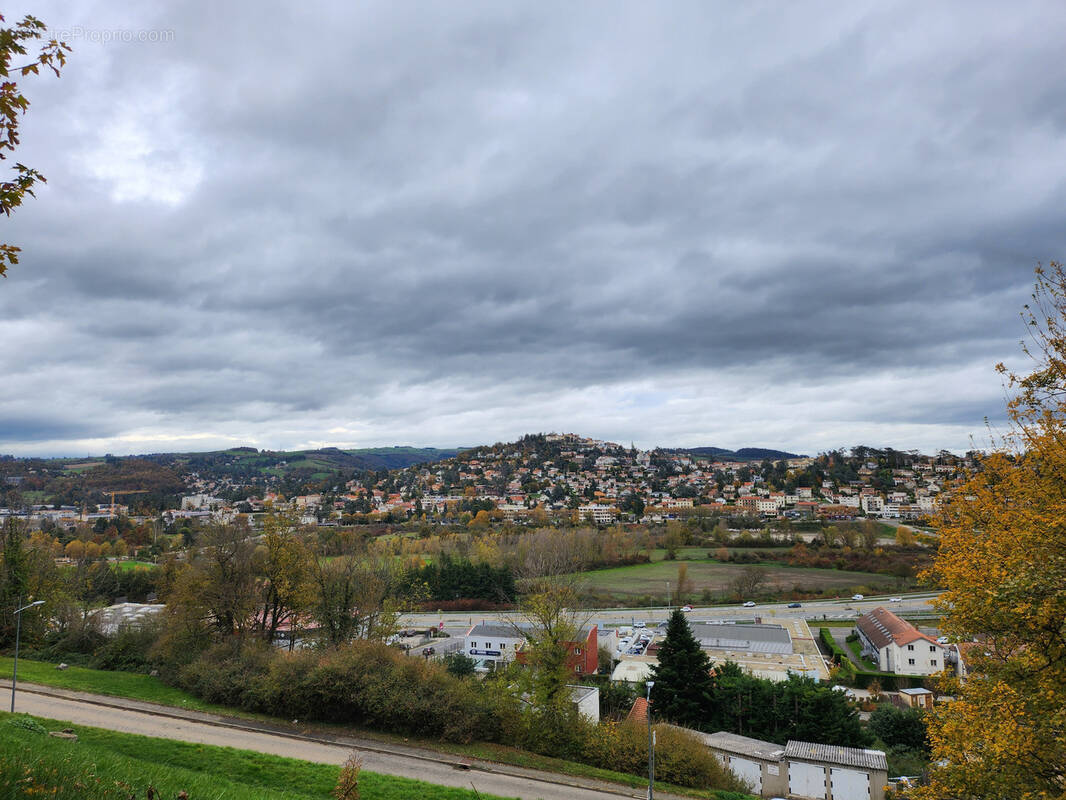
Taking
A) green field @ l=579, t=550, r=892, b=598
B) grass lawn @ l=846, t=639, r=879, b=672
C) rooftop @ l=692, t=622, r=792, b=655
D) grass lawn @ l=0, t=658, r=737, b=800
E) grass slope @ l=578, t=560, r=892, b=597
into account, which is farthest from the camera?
grass slope @ l=578, t=560, r=892, b=597

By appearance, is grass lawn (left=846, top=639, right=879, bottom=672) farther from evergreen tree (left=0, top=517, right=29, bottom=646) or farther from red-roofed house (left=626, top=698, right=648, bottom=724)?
evergreen tree (left=0, top=517, right=29, bottom=646)

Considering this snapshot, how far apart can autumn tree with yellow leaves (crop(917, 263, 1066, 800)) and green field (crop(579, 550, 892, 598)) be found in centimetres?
4360

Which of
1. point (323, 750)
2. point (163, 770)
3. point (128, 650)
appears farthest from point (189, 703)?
point (163, 770)

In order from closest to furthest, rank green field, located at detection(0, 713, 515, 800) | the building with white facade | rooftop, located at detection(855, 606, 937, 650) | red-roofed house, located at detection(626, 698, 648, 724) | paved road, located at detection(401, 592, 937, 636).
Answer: green field, located at detection(0, 713, 515, 800), red-roofed house, located at detection(626, 698, 648, 724), rooftop, located at detection(855, 606, 937, 650), the building with white facade, paved road, located at detection(401, 592, 937, 636)

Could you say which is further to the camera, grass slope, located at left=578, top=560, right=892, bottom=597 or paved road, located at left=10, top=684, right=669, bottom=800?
grass slope, located at left=578, top=560, right=892, bottom=597

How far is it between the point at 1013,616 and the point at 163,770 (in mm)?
9274

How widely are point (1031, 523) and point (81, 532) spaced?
89.2m

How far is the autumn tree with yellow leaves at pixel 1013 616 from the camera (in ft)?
20.2

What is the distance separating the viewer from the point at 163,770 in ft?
21.5

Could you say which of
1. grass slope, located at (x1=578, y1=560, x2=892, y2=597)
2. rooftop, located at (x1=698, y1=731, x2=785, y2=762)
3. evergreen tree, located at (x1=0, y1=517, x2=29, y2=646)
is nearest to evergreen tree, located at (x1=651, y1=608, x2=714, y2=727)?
rooftop, located at (x1=698, y1=731, x2=785, y2=762)

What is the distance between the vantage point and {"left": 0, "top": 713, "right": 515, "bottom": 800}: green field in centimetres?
450

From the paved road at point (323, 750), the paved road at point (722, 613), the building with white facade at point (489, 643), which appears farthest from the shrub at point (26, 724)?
the paved road at point (722, 613)

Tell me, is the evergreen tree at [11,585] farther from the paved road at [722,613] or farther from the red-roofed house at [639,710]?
the paved road at [722,613]

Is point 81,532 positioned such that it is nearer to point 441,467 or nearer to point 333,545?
point 333,545
